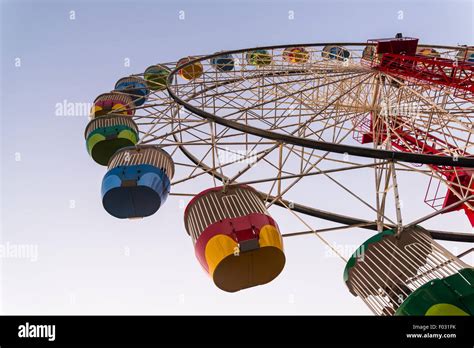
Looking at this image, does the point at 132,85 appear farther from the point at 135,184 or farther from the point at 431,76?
the point at 431,76

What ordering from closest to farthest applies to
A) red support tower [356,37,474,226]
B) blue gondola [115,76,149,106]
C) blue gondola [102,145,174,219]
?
blue gondola [102,145,174,219] → red support tower [356,37,474,226] → blue gondola [115,76,149,106]

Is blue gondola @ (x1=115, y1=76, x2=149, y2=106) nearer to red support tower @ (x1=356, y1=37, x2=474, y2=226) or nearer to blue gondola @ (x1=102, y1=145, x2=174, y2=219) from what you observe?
blue gondola @ (x1=102, y1=145, x2=174, y2=219)

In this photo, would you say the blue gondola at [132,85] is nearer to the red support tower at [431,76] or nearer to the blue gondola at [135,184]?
the blue gondola at [135,184]

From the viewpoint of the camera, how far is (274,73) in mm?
15969

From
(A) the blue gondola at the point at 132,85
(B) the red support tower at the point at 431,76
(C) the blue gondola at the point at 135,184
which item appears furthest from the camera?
(A) the blue gondola at the point at 132,85

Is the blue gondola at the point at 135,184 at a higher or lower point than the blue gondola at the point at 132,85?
lower

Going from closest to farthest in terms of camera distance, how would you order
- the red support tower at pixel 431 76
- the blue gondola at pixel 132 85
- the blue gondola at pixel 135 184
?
the blue gondola at pixel 135 184, the red support tower at pixel 431 76, the blue gondola at pixel 132 85

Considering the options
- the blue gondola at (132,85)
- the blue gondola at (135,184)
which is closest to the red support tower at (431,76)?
the blue gondola at (135,184)

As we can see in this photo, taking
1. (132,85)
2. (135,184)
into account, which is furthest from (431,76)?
(132,85)

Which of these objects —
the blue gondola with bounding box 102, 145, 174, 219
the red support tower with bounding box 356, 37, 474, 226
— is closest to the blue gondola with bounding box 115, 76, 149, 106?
the blue gondola with bounding box 102, 145, 174, 219

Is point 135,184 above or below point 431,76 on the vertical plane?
below

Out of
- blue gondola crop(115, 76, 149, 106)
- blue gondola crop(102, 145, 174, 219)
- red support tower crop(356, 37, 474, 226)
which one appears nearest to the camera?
blue gondola crop(102, 145, 174, 219)
